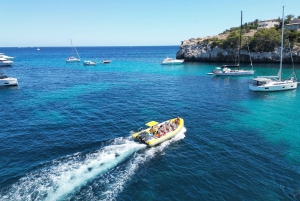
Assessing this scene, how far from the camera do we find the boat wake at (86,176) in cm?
1964

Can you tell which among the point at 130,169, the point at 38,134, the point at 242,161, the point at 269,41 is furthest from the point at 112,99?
the point at 269,41

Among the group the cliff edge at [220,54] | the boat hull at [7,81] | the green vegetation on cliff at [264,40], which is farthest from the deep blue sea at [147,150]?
the green vegetation on cliff at [264,40]

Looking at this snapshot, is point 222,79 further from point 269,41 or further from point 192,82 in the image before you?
point 269,41

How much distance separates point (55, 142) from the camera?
2944 cm

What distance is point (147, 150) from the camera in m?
27.6

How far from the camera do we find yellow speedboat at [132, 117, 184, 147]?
28.9m

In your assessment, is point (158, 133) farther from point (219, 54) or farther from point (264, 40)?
point (219, 54)

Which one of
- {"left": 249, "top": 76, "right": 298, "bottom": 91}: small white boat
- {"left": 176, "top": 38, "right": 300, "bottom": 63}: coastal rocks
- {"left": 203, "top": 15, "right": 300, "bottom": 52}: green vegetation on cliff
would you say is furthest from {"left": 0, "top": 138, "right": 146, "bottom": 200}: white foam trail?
{"left": 176, "top": 38, "right": 300, "bottom": 63}: coastal rocks

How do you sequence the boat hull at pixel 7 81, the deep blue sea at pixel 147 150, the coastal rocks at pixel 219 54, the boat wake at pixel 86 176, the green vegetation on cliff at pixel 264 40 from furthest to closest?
the green vegetation on cliff at pixel 264 40
the coastal rocks at pixel 219 54
the boat hull at pixel 7 81
the deep blue sea at pixel 147 150
the boat wake at pixel 86 176

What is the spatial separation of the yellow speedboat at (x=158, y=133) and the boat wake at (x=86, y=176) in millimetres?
960

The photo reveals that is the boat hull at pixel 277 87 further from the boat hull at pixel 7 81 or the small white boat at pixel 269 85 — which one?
the boat hull at pixel 7 81

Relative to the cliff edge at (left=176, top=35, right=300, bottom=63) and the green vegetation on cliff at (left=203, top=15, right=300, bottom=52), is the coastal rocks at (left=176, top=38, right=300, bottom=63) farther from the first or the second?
the green vegetation on cliff at (left=203, top=15, right=300, bottom=52)

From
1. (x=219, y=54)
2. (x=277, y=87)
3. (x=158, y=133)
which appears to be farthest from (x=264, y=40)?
(x=158, y=133)

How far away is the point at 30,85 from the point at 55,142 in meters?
45.8
